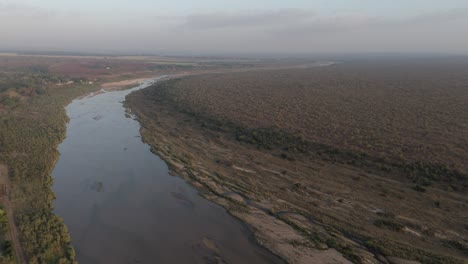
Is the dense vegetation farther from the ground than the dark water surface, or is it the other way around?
the dense vegetation

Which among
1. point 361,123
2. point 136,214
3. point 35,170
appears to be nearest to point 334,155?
point 361,123

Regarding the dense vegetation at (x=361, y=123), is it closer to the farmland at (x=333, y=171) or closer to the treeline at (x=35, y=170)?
the farmland at (x=333, y=171)

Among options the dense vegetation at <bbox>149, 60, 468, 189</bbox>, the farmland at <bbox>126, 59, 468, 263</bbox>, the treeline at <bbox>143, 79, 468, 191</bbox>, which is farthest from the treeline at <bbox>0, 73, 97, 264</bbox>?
the dense vegetation at <bbox>149, 60, 468, 189</bbox>

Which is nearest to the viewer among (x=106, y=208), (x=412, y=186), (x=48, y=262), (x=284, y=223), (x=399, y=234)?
(x=48, y=262)

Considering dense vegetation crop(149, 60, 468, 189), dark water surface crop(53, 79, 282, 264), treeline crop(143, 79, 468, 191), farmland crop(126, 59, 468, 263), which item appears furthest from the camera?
dense vegetation crop(149, 60, 468, 189)

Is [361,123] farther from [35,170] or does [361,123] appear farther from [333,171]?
[35,170]

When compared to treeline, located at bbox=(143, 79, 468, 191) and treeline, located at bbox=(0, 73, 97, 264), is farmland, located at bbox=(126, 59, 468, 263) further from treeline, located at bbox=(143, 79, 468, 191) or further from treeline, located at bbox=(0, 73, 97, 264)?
treeline, located at bbox=(0, 73, 97, 264)

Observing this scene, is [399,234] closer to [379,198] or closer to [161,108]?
[379,198]

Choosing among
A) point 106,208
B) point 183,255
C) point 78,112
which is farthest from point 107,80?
point 183,255
